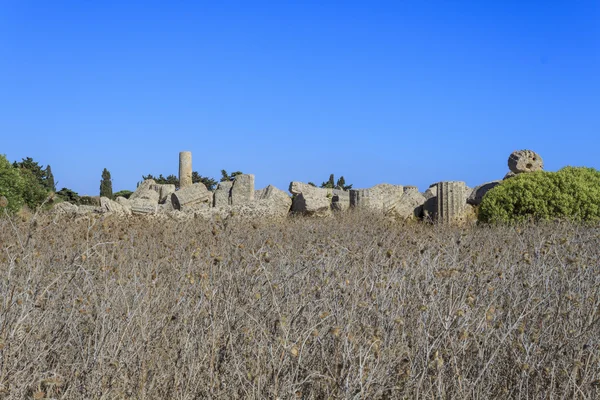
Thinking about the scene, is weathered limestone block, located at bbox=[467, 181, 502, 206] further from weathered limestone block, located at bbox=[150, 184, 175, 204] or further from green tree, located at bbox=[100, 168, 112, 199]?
green tree, located at bbox=[100, 168, 112, 199]

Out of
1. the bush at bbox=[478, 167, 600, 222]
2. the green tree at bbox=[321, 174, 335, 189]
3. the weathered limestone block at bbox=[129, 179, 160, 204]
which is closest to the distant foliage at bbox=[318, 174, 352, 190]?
the green tree at bbox=[321, 174, 335, 189]

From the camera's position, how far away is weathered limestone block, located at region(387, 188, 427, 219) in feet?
50.9

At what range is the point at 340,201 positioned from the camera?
617 inches

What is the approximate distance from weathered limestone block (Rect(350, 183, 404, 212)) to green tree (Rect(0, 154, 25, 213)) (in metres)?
7.61

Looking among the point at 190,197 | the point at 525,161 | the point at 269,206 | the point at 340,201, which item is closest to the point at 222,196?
the point at 190,197

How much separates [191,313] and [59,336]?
78cm

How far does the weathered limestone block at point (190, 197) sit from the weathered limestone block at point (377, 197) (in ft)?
13.9

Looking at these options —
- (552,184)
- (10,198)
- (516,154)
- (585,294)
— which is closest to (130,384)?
(585,294)

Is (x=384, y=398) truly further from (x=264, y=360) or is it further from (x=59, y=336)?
(x=59, y=336)

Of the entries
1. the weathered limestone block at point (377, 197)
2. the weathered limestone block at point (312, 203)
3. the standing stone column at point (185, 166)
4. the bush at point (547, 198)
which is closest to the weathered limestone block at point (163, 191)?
the standing stone column at point (185, 166)

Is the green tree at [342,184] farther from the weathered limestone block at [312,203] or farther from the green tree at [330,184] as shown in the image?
the weathered limestone block at [312,203]

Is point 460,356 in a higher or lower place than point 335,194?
lower

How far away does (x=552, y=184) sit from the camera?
1239 centimetres

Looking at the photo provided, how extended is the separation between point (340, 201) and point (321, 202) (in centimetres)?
86
